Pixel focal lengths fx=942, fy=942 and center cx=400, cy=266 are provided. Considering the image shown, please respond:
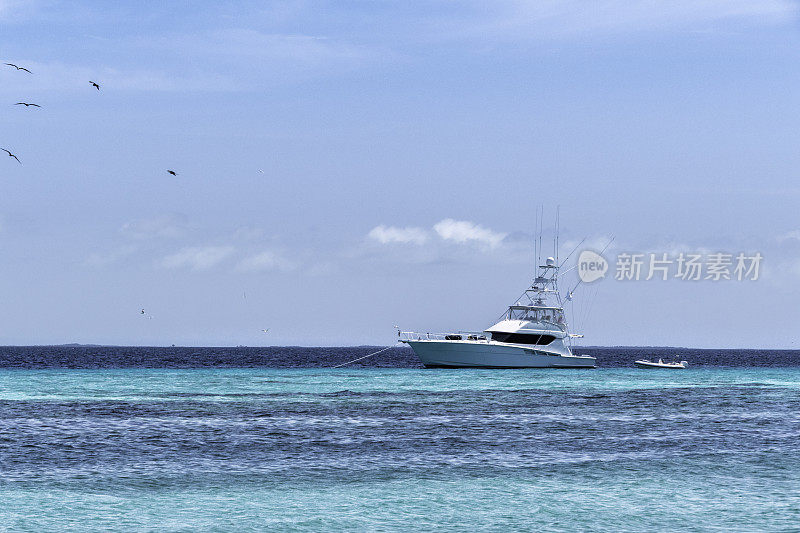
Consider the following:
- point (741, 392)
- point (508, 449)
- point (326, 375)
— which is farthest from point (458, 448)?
point (326, 375)

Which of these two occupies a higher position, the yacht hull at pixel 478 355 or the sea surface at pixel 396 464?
the yacht hull at pixel 478 355

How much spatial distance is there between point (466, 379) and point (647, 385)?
14.8 m

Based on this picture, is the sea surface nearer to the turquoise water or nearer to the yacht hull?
the turquoise water

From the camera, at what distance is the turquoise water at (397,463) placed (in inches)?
891

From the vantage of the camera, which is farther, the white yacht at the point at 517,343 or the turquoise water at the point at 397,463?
the white yacht at the point at 517,343

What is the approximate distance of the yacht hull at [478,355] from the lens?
92.3 m

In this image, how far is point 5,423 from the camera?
137 ft

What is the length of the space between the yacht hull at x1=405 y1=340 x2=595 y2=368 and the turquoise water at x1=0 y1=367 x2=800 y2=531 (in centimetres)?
3346

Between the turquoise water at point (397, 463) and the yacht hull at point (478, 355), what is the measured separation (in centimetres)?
3346

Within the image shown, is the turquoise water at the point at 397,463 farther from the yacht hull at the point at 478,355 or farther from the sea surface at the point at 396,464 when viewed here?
the yacht hull at the point at 478,355

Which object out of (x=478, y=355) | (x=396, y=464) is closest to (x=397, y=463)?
(x=396, y=464)

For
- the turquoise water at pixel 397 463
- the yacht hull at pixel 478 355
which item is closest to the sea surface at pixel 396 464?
the turquoise water at pixel 397 463

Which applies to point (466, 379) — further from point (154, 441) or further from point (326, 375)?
point (154, 441)

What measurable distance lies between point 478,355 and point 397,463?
62594 millimetres
